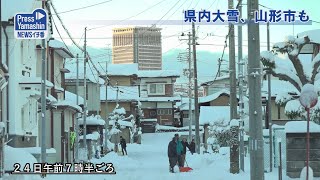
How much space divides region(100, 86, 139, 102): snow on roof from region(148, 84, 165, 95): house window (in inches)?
321

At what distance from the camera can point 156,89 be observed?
96000mm

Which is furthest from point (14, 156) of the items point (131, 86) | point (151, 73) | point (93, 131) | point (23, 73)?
point (151, 73)

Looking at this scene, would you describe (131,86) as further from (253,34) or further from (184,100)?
(253,34)

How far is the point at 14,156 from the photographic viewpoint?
17938 mm

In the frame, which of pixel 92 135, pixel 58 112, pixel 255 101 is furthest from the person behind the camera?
pixel 92 135

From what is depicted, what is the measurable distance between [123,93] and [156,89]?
11.6 m

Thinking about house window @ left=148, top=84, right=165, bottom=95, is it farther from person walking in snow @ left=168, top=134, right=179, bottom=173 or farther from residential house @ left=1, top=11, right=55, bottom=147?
person walking in snow @ left=168, top=134, right=179, bottom=173

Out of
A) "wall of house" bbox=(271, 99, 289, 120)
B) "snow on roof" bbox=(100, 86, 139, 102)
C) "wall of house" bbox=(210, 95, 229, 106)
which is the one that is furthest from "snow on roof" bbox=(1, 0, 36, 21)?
"snow on roof" bbox=(100, 86, 139, 102)

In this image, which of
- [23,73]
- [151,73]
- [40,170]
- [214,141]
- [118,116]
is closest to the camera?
[40,170]

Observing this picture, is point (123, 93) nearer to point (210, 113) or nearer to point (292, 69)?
point (210, 113)

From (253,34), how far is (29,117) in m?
18.6

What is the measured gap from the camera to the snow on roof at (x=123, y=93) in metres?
82.8

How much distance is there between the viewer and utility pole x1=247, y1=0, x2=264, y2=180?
534 inches
